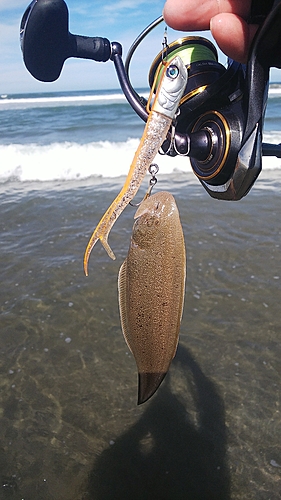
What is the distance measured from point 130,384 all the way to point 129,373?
0.44ft

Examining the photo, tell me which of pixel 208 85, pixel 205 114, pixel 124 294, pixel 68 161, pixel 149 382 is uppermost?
pixel 208 85

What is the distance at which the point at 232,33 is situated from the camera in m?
1.81

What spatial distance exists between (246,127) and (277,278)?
348 centimetres

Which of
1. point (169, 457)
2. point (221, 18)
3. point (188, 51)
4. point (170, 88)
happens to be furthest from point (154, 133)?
point (169, 457)

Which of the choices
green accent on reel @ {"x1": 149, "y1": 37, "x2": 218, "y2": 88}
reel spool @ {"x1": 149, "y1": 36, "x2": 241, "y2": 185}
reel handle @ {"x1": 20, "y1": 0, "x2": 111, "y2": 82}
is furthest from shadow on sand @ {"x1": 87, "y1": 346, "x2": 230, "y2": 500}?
reel handle @ {"x1": 20, "y1": 0, "x2": 111, "y2": 82}

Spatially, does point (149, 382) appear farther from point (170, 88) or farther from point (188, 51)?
point (188, 51)

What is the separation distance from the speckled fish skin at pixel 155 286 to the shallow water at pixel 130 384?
5.35 ft

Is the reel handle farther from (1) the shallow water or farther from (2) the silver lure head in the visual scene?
(1) the shallow water

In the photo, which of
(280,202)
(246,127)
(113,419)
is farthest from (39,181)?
(246,127)

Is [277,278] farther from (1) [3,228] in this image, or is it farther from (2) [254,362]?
(1) [3,228]

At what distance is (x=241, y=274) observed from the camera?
5211 millimetres

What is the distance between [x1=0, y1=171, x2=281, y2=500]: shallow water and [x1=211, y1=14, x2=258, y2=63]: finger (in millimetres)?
2875

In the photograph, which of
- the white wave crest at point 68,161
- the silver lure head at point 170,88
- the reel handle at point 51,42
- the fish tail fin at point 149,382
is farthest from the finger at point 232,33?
the white wave crest at point 68,161

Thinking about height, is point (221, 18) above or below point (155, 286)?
above
